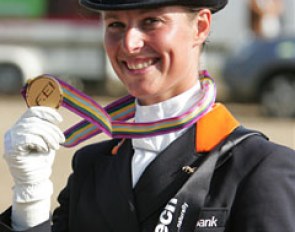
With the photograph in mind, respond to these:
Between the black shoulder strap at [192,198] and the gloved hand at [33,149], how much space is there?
0.30 m

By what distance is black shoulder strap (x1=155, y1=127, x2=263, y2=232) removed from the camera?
2145 mm

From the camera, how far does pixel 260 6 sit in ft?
46.0

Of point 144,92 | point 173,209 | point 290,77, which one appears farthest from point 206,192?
point 290,77

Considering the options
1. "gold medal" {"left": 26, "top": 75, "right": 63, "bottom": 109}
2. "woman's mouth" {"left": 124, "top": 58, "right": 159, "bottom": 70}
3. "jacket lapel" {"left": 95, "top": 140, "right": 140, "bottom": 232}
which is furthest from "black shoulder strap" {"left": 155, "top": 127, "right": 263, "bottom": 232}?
"gold medal" {"left": 26, "top": 75, "right": 63, "bottom": 109}

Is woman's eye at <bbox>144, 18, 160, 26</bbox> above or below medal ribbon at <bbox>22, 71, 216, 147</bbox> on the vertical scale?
above

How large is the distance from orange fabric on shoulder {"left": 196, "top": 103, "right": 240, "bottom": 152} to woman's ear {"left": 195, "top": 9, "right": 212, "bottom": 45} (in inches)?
7.1

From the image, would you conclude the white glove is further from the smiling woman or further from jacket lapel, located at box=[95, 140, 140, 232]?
jacket lapel, located at box=[95, 140, 140, 232]

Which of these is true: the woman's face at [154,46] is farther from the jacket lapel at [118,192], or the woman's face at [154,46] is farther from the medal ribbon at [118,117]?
the jacket lapel at [118,192]

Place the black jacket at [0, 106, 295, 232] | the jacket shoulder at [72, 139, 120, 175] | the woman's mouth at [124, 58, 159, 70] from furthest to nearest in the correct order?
the jacket shoulder at [72, 139, 120, 175] < the woman's mouth at [124, 58, 159, 70] < the black jacket at [0, 106, 295, 232]

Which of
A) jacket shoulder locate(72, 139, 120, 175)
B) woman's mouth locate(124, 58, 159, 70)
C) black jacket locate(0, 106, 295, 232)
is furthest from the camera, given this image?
jacket shoulder locate(72, 139, 120, 175)

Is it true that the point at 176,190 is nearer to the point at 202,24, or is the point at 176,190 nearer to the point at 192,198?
the point at 192,198

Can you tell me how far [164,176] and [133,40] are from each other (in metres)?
0.34

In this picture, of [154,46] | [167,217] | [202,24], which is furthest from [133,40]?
[167,217]

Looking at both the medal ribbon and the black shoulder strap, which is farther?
the medal ribbon
